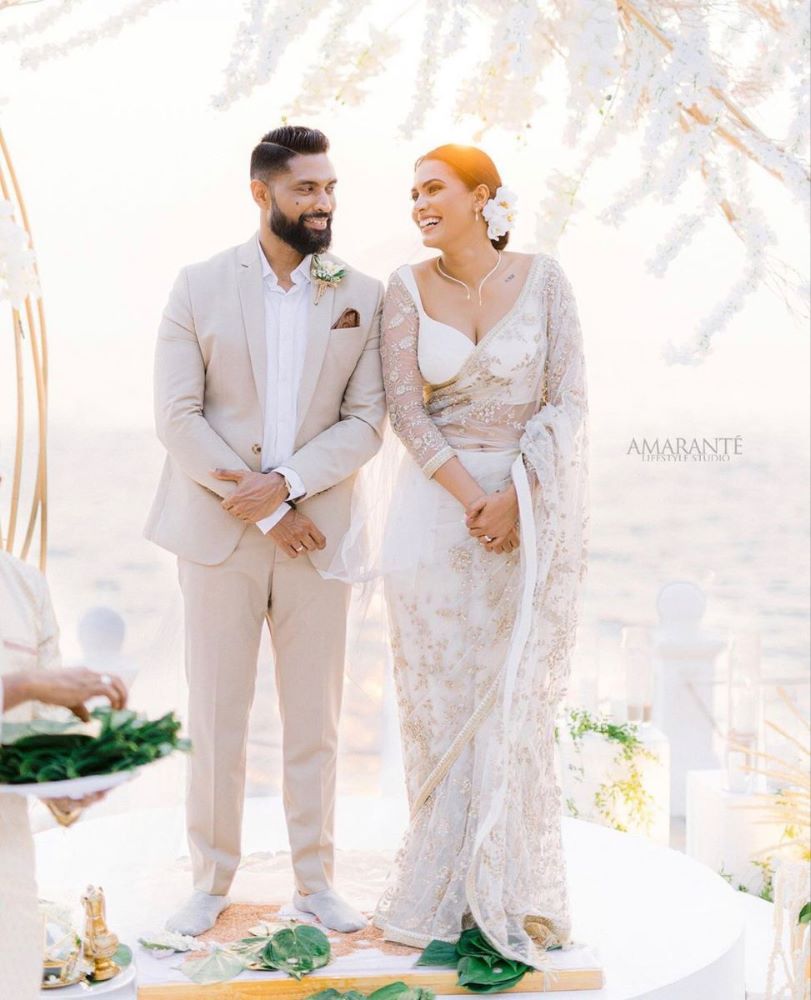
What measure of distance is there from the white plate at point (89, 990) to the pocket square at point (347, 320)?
5.83 feet

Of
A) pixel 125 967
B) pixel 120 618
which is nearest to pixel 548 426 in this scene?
pixel 125 967

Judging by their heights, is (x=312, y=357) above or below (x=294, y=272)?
below

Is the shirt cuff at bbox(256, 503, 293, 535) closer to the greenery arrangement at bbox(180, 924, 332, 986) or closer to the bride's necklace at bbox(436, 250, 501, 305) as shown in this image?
the bride's necklace at bbox(436, 250, 501, 305)

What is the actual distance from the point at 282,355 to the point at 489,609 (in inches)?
35.2

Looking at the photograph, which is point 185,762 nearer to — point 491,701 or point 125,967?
point 125,967

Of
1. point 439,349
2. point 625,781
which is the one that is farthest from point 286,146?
point 625,781

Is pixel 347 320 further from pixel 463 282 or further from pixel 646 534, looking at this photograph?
pixel 646 534

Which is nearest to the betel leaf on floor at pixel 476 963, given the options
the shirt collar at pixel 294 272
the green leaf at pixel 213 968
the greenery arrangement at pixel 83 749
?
the green leaf at pixel 213 968

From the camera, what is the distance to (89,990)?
3.34 metres

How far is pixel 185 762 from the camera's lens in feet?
13.3

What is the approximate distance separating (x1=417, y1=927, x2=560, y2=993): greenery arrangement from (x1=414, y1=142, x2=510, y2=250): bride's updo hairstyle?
1989mm

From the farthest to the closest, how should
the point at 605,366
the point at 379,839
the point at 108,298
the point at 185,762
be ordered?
the point at 605,366, the point at 108,298, the point at 379,839, the point at 185,762

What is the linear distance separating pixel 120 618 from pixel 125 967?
179cm

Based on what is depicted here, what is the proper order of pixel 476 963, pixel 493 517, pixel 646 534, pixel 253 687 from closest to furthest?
pixel 476 963, pixel 493 517, pixel 253 687, pixel 646 534
